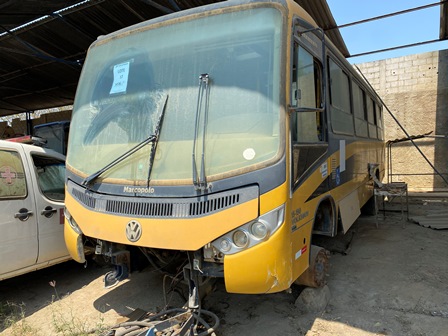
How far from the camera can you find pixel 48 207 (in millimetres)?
4281

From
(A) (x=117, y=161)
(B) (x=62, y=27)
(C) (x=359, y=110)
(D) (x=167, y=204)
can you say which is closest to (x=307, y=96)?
(D) (x=167, y=204)

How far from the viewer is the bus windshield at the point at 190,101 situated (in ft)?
9.31

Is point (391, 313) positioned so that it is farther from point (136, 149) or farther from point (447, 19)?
point (447, 19)

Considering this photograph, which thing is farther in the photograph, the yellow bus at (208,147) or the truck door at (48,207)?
the truck door at (48,207)

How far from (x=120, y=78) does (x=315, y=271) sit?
9.38 feet

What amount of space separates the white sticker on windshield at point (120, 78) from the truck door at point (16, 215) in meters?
1.60

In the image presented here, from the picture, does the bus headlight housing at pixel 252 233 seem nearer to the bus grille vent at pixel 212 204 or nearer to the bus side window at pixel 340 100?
the bus grille vent at pixel 212 204

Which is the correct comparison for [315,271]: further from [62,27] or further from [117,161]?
[62,27]

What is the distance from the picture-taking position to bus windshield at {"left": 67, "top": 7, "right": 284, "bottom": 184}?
112 inches

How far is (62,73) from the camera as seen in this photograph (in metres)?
12.7

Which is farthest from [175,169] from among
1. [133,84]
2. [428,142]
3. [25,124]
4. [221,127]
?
[25,124]

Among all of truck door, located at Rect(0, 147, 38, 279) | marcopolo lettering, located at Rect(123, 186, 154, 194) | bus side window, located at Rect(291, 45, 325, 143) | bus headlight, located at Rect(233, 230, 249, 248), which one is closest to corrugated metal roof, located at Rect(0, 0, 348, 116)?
bus side window, located at Rect(291, 45, 325, 143)

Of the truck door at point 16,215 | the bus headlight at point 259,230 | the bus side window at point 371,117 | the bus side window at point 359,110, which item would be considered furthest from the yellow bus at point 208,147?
the bus side window at point 371,117

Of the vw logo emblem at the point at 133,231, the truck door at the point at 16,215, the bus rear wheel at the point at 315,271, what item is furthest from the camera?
the truck door at the point at 16,215
